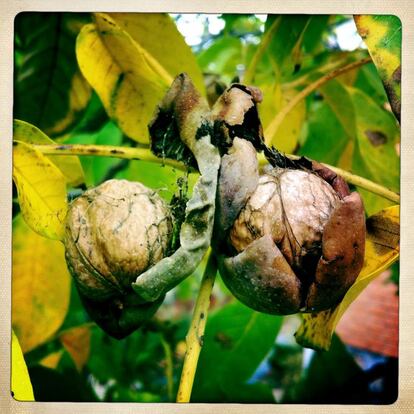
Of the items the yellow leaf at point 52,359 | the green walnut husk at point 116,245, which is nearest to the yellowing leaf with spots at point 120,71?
the green walnut husk at point 116,245

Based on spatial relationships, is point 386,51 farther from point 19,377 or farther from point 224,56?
point 19,377

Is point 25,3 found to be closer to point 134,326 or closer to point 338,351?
point 134,326

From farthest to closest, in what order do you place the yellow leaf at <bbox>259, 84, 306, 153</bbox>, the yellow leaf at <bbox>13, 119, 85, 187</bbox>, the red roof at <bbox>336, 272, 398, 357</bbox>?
the red roof at <bbox>336, 272, 398, 357</bbox>, the yellow leaf at <bbox>259, 84, 306, 153</bbox>, the yellow leaf at <bbox>13, 119, 85, 187</bbox>

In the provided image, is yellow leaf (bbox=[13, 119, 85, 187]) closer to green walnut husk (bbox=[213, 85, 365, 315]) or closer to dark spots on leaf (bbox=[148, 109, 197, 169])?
dark spots on leaf (bbox=[148, 109, 197, 169])

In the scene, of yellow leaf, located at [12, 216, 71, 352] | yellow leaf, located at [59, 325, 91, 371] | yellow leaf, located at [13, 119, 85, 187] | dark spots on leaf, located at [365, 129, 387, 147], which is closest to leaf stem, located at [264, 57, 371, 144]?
dark spots on leaf, located at [365, 129, 387, 147]

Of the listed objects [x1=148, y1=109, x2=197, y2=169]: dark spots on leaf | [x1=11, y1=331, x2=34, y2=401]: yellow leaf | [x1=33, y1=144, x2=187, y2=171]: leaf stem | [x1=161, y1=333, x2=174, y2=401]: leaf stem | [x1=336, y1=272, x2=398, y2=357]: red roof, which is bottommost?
[x1=161, y1=333, x2=174, y2=401]: leaf stem

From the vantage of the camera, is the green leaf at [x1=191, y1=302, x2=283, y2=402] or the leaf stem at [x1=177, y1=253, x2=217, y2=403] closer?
the leaf stem at [x1=177, y1=253, x2=217, y2=403]

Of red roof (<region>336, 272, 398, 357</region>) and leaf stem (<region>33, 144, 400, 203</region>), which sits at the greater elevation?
leaf stem (<region>33, 144, 400, 203</region>)

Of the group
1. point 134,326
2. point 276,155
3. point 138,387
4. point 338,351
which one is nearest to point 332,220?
point 276,155

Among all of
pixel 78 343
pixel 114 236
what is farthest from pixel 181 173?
pixel 78 343
